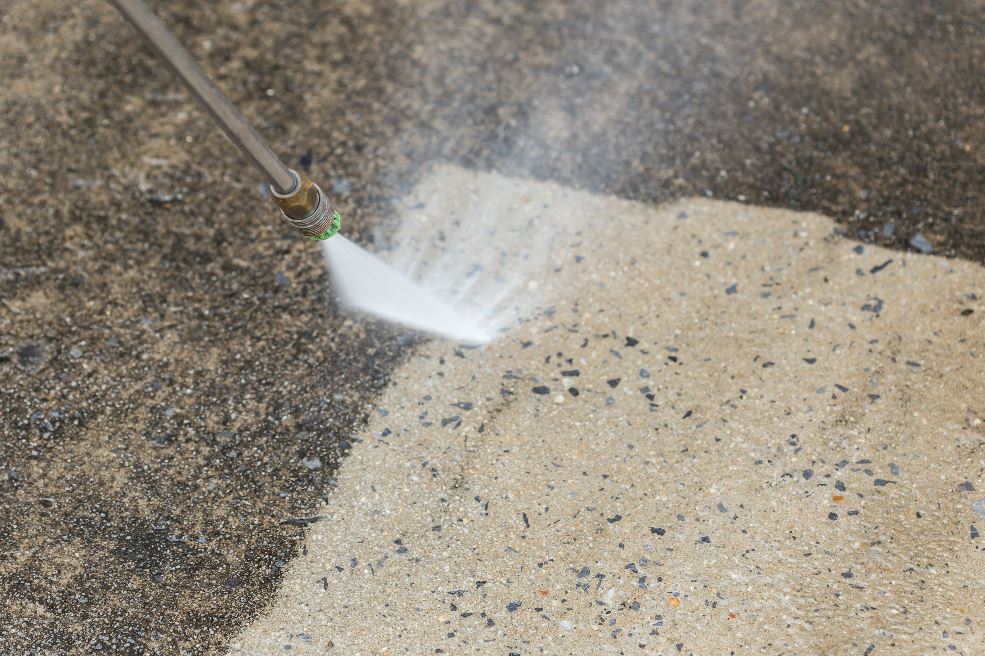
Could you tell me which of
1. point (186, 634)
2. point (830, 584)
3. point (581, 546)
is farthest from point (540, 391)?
point (186, 634)

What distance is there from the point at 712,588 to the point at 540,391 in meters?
0.73

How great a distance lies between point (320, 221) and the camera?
2039 millimetres

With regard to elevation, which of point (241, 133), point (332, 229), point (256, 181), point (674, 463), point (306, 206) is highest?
point (241, 133)

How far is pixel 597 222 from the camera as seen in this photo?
9.11 feet

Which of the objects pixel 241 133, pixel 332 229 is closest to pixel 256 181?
pixel 332 229

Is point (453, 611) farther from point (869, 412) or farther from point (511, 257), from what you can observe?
point (869, 412)

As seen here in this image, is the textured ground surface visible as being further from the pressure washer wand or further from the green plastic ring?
the pressure washer wand

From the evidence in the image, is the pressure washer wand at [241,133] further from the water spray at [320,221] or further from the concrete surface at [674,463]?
the concrete surface at [674,463]

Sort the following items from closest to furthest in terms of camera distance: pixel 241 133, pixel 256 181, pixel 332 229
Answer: pixel 241 133 < pixel 332 229 < pixel 256 181

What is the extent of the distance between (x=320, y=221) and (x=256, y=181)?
0.96 metres

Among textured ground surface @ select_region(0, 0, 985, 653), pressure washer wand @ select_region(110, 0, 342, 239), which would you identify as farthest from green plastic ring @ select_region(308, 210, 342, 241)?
textured ground surface @ select_region(0, 0, 985, 653)

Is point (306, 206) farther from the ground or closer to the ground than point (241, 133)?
closer to the ground

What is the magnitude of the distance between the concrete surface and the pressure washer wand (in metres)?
0.66

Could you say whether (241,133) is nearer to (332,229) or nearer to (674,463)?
(332,229)
